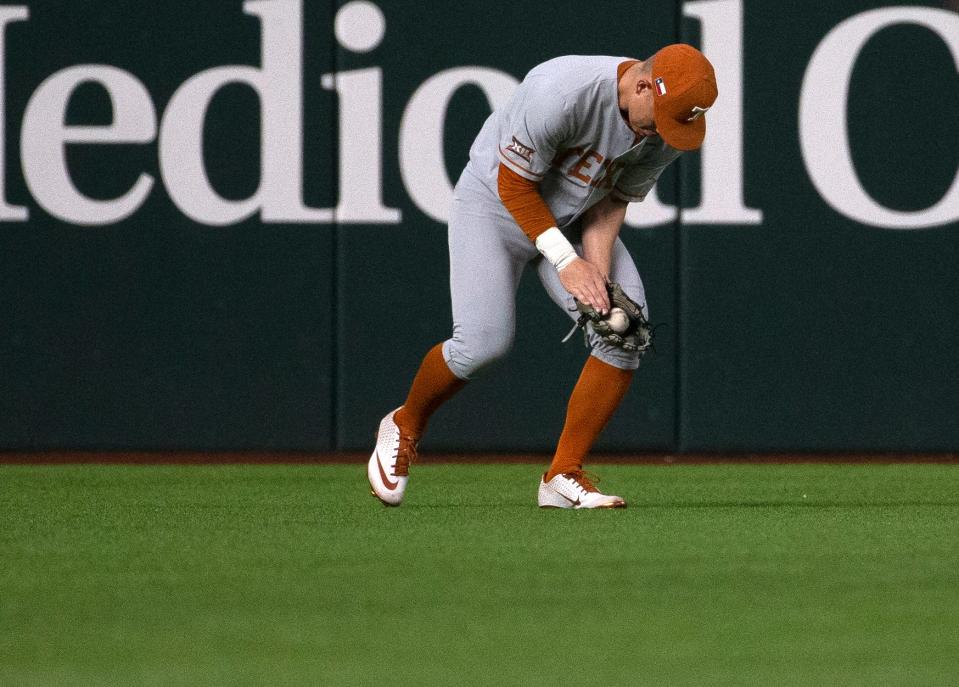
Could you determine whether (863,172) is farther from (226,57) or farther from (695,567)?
(695,567)

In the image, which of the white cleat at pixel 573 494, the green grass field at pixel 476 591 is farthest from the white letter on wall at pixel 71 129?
the white cleat at pixel 573 494

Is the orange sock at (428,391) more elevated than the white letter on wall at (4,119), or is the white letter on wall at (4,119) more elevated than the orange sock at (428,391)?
the white letter on wall at (4,119)

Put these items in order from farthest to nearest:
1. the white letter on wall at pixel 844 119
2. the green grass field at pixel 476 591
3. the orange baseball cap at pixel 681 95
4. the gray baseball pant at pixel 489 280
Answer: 1. the white letter on wall at pixel 844 119
2. the gray baseball pant at pixel 489 280
3. the orange baseball cap at pixel 681 95
4. the green grass field at pixel 476 591

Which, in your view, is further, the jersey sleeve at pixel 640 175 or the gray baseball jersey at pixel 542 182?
the jersey sleeve at pixel 640 175

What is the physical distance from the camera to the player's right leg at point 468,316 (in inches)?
197

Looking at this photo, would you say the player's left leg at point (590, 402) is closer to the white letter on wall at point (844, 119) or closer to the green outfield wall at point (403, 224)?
the green outfield wall at point (403, 224)

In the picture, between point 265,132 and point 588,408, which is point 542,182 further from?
point 265,132

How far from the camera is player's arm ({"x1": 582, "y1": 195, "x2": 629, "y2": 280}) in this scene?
509 cm

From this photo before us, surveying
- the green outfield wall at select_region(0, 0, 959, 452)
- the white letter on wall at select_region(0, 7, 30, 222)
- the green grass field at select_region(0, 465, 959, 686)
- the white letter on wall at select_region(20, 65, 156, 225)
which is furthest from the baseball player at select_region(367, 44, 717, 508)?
the white letter on wall at select_region(0, 7, 30, 222)

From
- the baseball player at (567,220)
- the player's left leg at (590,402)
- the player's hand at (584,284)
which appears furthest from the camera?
the player's left leg at (590,402)

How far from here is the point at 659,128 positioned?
182 inches

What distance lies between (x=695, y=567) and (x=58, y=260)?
15.8ft

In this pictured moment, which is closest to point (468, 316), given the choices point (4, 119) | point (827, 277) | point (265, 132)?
A: point (265, 132)

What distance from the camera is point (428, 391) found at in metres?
5.19
